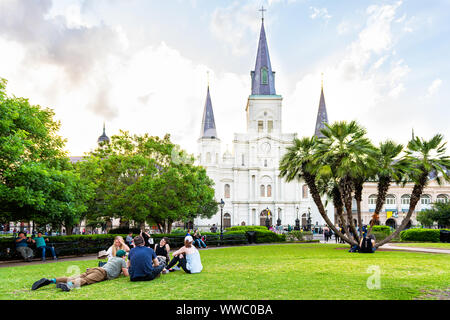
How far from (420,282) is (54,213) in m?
14.1

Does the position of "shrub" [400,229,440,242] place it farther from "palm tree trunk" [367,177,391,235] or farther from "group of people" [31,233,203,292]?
"group of people" [31,233,203,292]

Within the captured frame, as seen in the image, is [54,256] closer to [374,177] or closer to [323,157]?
[323,157]

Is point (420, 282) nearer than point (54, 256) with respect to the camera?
Yes

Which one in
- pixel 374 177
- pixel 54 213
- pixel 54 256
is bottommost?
pixel 54 256

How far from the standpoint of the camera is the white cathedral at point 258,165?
6962 cm

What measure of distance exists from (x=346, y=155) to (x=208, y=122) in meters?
52.4

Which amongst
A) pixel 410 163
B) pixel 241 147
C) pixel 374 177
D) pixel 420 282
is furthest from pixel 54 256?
pixel 241 147

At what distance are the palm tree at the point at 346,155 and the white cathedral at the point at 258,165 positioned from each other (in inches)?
1895

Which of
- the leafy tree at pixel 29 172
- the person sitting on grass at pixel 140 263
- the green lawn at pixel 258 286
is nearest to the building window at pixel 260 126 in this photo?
the leafy tree at pixel 29 172

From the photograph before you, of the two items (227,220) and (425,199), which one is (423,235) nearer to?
(227,220)

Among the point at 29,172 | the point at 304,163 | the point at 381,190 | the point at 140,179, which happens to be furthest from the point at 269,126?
the point at 29,172
